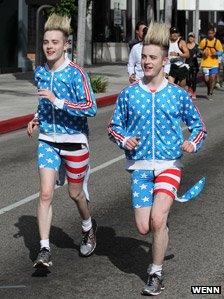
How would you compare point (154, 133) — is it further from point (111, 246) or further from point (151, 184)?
point (111, 246)

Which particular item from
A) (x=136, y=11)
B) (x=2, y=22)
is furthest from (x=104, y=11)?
(x=2, y=22)

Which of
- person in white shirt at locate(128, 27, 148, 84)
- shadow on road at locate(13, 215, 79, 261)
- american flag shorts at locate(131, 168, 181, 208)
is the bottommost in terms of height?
shadow on road at locate(13, 215, 79, 261)

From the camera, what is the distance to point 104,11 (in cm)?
4353

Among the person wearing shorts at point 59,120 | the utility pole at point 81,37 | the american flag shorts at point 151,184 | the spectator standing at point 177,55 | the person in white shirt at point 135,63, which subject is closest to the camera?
the american flag shorts at point 151,184

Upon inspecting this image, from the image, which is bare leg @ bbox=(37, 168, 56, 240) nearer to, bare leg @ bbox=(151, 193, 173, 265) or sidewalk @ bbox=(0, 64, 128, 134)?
bare leg @ bbox=(151, 193, 173, 265)

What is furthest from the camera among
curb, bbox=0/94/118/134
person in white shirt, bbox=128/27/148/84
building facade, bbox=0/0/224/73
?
building facade, bbox=0/0/224/73

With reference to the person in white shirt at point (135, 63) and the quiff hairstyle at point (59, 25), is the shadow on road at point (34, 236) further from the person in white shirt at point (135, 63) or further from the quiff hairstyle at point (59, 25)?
the person in white shirt at point (135, 63)

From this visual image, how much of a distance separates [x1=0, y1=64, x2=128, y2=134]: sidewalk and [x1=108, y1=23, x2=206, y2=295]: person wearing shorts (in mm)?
10574

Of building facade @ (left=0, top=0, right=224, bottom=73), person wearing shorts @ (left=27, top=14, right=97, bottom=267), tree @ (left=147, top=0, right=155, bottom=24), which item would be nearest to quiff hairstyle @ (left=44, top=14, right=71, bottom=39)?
person wearing shorts @ (left=27, top=14, right=97, bottom=267)

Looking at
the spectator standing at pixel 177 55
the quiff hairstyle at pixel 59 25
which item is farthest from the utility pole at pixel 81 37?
the quiff hairstyle at pixel 59 25

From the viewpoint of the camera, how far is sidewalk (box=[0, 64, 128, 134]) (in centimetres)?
1736

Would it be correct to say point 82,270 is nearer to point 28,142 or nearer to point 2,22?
point 28,142

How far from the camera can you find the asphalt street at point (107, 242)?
6.34m

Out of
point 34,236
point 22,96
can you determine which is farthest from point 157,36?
point 22,96
